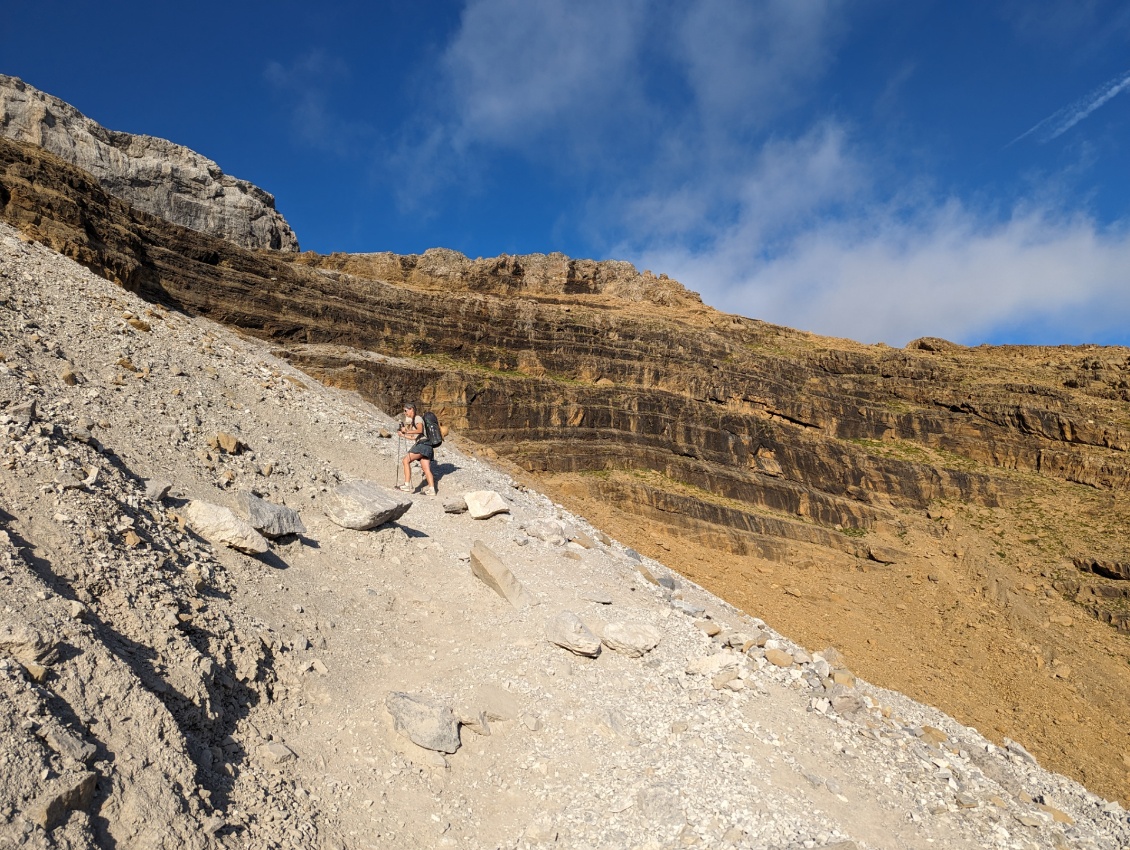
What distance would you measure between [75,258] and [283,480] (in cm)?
1561

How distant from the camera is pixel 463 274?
50.6m

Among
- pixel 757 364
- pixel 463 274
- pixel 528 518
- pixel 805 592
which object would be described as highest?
pixel 463 274

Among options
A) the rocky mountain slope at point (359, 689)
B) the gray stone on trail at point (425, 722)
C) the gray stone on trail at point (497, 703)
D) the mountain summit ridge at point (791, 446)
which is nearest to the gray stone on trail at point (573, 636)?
the rocky mountain slope at point (359, 689)

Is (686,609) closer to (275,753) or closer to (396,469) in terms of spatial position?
(396,469)

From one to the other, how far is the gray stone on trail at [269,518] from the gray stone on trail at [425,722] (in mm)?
3353

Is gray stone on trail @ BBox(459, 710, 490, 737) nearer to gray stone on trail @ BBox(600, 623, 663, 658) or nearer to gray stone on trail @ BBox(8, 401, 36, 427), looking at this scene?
gray stone on trail @ BBox(600, 623, 663, 658)

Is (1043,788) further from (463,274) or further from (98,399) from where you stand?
(463,274)

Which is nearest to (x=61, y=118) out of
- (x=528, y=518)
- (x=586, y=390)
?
(x=586, y=390)

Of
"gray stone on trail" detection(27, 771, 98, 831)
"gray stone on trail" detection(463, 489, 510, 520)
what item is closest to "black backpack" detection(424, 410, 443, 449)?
"gray stone on trail" detection(463, 489, 510, 520)

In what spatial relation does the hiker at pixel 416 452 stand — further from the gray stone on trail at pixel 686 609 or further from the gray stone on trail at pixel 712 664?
the gray stone on trail at pixel 712 664

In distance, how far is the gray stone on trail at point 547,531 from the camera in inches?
496

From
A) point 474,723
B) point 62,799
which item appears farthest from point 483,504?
point 62,799

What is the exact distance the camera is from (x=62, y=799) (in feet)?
13.5

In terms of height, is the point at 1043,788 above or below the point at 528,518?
below
